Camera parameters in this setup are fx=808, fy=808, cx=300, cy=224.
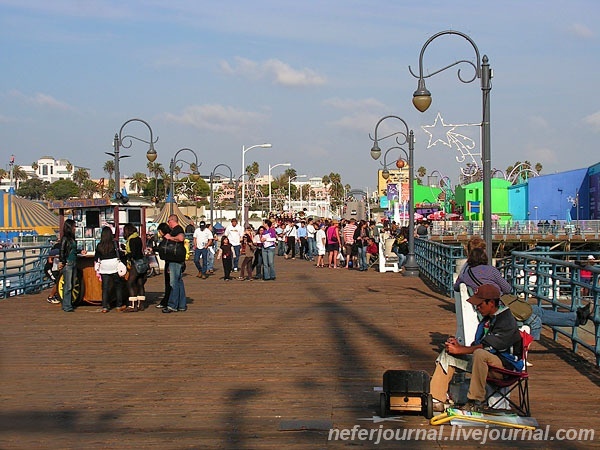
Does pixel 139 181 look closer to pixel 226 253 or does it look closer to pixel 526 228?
pixel 526 228

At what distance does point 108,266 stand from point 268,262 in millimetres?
8745

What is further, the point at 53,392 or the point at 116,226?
the point at 116,226

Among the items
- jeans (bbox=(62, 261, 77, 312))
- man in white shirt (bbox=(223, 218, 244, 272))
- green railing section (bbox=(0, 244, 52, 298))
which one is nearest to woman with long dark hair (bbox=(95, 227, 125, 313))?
jeans (bbox=(62, 261, 77, 312))

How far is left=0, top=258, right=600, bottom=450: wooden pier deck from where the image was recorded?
6.64 m

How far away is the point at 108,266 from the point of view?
48.5ft

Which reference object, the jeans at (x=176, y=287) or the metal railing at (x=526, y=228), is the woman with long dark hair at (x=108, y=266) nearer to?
the jeans at (x=176, y=287)

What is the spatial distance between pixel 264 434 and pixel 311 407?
3.38 ft

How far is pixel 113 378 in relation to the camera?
8938mm

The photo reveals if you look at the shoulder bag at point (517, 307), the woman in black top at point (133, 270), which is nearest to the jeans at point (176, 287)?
the woman in black top at point (133, 270)

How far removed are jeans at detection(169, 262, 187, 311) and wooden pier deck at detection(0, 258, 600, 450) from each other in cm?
29

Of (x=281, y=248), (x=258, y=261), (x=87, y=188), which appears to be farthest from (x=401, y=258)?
(x=87, y=188)

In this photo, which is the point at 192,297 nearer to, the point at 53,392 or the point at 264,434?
the point at 53,392

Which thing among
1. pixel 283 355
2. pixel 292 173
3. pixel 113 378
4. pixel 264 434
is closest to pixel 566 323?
pixel 283 355

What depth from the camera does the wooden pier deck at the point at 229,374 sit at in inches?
261
